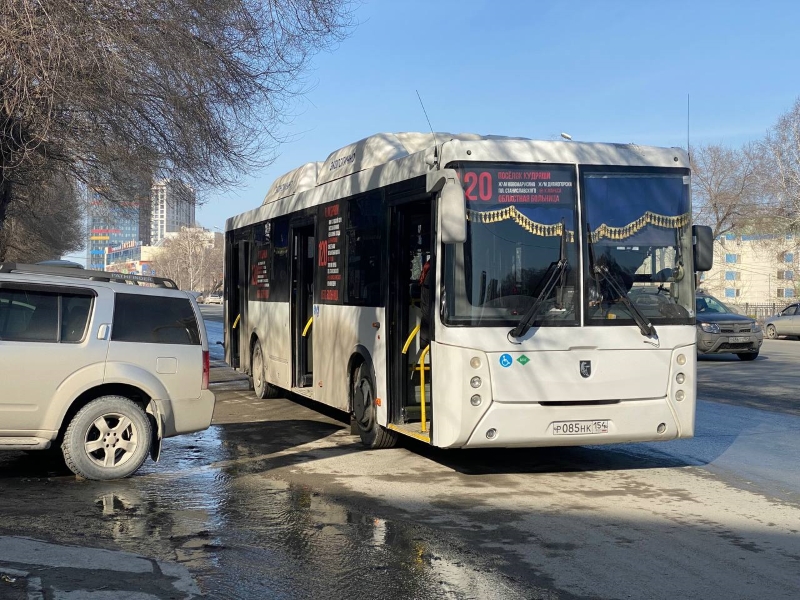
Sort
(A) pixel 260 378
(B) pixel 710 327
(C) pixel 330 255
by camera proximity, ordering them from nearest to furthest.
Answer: (C) pixel 330 255, (A) pixel 260 378, (B) pixel 710 327

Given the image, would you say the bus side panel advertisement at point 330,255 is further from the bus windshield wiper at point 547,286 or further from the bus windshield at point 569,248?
the bus windshield wiper at point 547,286

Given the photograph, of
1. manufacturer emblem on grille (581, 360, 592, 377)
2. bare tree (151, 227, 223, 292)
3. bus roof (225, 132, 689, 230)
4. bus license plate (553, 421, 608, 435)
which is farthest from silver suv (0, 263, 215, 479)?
bare tree (151, 227, 223, 292)

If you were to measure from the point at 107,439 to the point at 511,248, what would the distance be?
412 cm

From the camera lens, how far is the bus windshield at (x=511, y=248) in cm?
850

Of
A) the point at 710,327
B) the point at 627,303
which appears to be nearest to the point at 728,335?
the point at 710,327

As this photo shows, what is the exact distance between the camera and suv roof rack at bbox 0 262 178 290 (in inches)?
359

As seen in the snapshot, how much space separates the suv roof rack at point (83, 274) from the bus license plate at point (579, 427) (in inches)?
157

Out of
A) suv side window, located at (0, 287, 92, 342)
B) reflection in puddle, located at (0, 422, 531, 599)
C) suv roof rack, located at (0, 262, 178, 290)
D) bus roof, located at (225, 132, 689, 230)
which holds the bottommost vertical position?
reflection in puddle, located at (0, 422, 531, 599)

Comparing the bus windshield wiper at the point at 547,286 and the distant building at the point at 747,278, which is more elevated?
the distant building at the point at 747,278

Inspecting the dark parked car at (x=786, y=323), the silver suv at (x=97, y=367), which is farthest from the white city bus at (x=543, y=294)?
the dark parked car at (x=786, y=323)

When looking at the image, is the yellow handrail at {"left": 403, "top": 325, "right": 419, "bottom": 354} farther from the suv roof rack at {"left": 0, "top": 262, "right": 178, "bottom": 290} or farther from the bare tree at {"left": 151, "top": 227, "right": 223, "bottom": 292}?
the bare tree at {"left": 151, "top": 227, "right": 223, "bottom": 292}

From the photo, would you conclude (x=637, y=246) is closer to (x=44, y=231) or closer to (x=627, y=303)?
(x=627, y=303)

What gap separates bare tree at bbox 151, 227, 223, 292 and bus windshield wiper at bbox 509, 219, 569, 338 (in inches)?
4156

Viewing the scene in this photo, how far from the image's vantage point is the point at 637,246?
8.89m
